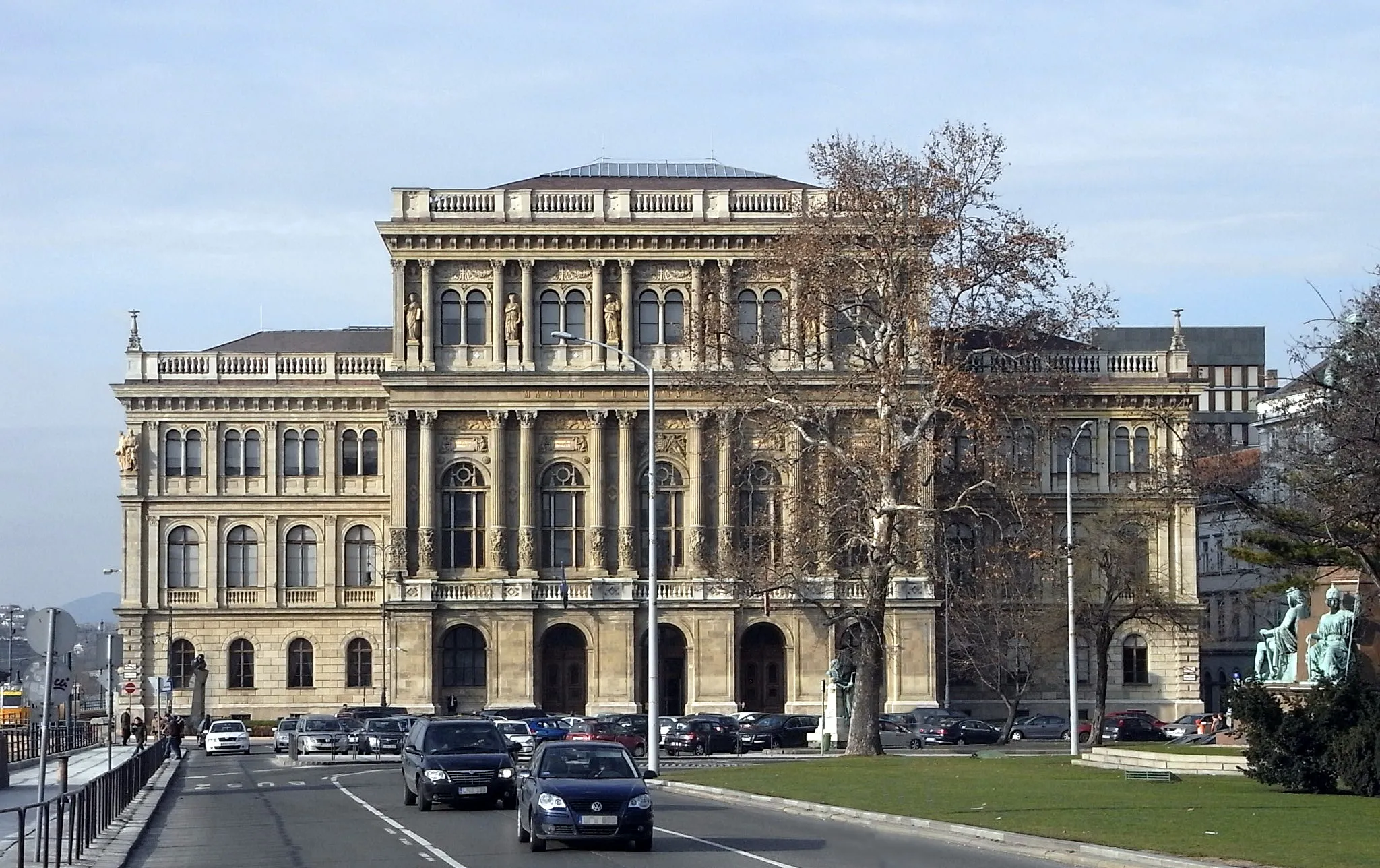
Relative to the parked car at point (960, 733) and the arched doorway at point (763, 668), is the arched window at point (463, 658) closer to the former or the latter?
the arched doorway at point (763, 668)

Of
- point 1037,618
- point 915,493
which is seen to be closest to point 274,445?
point 1037,618

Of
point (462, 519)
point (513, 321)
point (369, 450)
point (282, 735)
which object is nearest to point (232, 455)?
point (369, 450)

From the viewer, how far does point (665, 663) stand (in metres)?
91.6

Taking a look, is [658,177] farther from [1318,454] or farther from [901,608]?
[1318,454]

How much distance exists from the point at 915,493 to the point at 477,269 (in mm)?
35581

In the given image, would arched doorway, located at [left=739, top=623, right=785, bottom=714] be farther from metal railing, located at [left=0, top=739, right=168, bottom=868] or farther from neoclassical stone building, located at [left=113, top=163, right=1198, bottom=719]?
metal railing, located at [left=0, top=739, right=168, bottom=868]

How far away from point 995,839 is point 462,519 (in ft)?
206

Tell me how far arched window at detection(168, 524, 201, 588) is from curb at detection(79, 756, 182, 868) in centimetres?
4702

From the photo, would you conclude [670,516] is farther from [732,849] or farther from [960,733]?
[732,849]

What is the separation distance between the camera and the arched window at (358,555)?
3930 inches

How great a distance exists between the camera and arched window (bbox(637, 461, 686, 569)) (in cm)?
9231

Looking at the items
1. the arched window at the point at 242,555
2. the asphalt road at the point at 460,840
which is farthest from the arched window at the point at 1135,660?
the asphalt road at the point at 460,840

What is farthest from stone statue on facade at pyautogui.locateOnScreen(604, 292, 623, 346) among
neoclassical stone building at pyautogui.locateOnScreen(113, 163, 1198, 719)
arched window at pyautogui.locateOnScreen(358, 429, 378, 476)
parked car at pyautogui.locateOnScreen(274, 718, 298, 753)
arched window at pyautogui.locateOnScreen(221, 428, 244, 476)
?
parked car at pyautogui.locateOnScreen(274, 718, 298, 753)

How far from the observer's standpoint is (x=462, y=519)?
9175 centimetres
